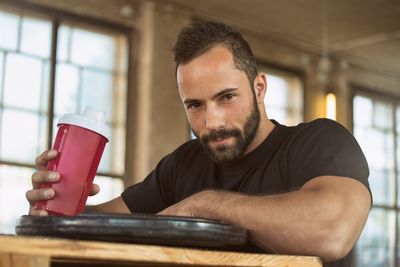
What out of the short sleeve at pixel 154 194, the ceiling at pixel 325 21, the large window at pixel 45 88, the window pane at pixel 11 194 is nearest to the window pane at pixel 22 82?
the large window at pixel 45 88

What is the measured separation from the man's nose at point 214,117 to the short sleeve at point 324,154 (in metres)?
0.17

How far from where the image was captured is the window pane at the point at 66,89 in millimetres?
6227

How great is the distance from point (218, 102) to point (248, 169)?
215mm

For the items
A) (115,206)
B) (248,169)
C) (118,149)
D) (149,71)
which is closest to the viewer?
(248,169)

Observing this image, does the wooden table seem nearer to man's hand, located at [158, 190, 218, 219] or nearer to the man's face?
man's hand, located at [158, 190, 218, 219]

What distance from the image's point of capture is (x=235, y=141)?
158 cm

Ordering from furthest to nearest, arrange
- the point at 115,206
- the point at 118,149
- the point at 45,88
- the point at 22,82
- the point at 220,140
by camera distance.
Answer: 1. the point at 118,149
2. the point at 45,88
3. the point at 22,82
4. the point at 115,206
5. the point at 220,140

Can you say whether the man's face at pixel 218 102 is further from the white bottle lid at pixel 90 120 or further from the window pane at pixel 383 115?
the window pane at pixel 383 115

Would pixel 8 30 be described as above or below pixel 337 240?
above

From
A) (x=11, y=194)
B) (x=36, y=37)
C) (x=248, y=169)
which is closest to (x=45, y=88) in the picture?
(x=36, y=37)

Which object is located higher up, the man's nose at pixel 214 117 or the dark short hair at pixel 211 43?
the dark short hair at pixel 211 43

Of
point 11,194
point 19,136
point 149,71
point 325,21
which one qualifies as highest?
point 325,21

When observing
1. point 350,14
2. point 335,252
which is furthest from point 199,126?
point 350,14

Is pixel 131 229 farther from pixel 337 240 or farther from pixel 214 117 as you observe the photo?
pixel 214 117
